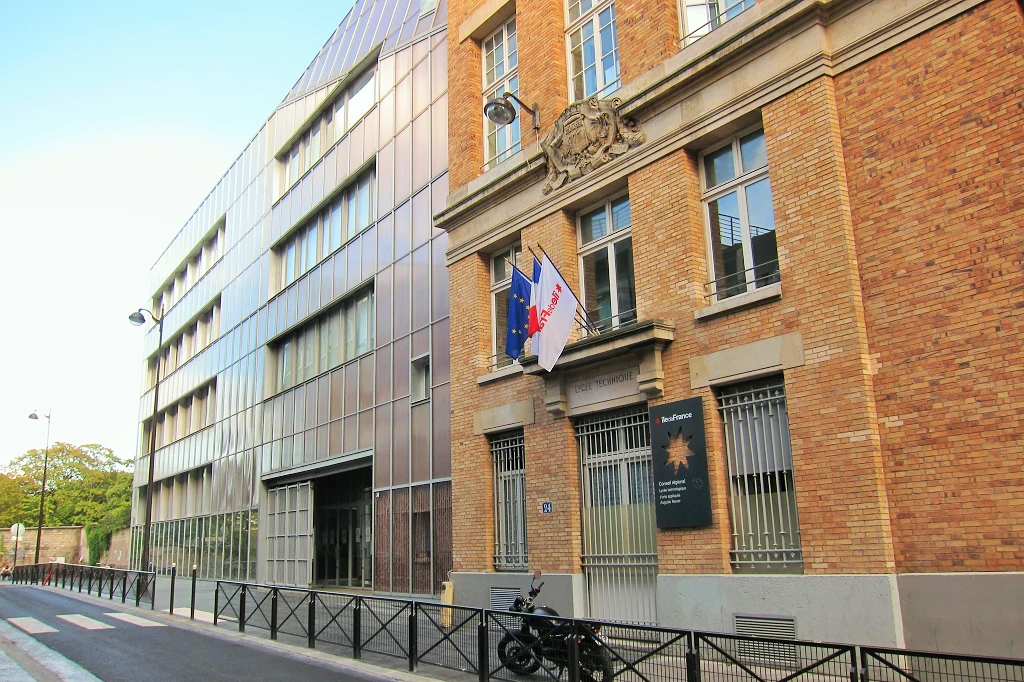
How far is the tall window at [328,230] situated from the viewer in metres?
24.5

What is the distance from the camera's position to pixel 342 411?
23.9m

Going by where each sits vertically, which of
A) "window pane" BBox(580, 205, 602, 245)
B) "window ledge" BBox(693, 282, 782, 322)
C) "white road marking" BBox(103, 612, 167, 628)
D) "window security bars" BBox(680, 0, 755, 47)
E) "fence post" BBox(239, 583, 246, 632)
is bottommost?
"white road marking" BBox(103, 612, 167, 628)

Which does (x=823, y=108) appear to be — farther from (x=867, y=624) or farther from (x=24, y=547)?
(x=24, y=547)

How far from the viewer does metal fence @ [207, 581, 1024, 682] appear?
6594mm

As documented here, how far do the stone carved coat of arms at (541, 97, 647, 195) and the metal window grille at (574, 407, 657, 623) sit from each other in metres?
4.44

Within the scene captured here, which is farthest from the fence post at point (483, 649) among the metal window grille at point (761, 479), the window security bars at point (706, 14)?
the window security bars at point (706, 14)

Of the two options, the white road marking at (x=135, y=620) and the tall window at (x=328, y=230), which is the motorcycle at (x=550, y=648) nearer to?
the white road marking at (x=135, y=620)

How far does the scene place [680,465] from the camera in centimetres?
1184

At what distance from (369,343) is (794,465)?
48.2 feet

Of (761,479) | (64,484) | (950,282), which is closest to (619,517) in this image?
(761,479)

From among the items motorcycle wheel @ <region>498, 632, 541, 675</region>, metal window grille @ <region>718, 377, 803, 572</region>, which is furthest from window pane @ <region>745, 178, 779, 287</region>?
motorcycle wheel @ <region>498, 632, 541, 675</region>

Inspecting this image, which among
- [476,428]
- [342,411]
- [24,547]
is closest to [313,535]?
[342,411]

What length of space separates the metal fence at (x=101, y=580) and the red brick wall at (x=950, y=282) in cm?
2007

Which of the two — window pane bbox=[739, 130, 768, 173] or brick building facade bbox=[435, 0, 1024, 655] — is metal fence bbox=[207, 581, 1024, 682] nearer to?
brick building facade bbox=[435, 0, 1024, 655]
